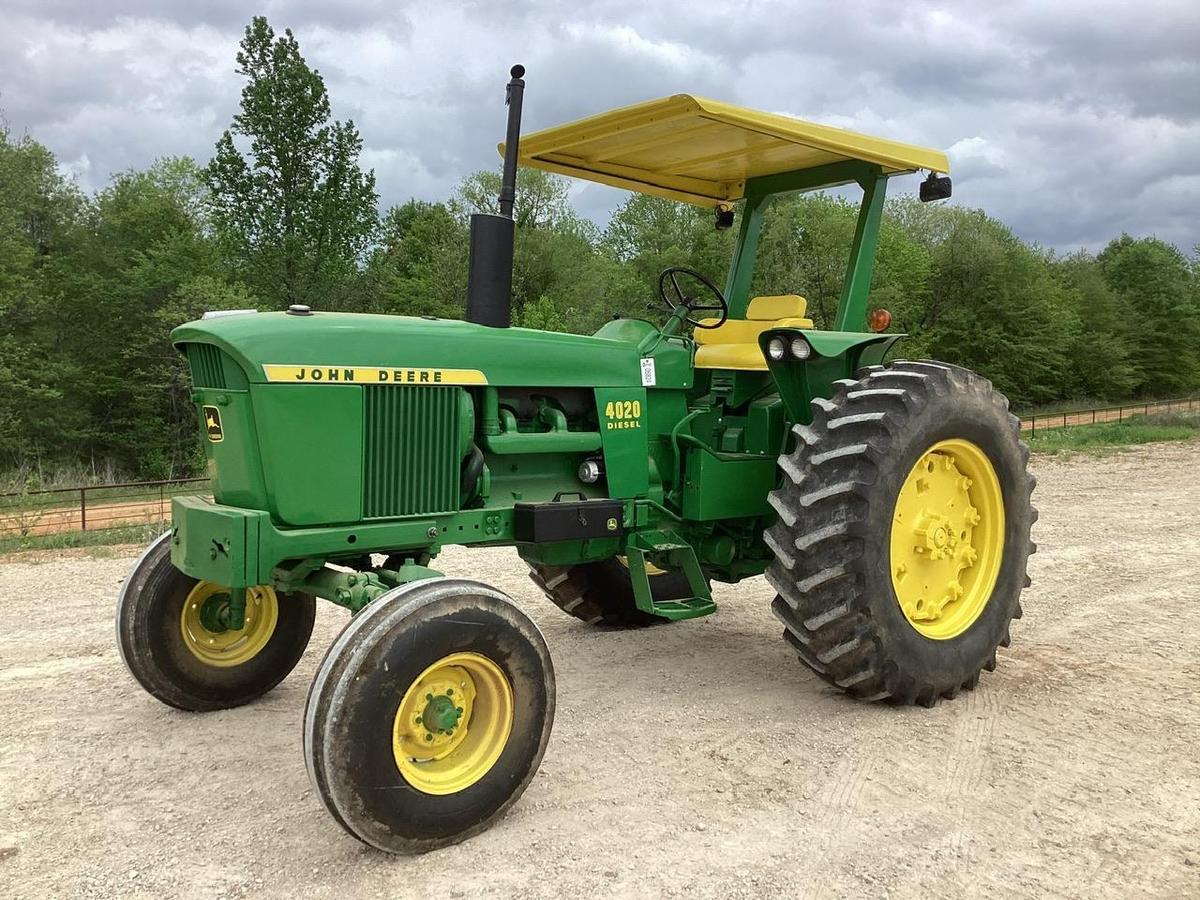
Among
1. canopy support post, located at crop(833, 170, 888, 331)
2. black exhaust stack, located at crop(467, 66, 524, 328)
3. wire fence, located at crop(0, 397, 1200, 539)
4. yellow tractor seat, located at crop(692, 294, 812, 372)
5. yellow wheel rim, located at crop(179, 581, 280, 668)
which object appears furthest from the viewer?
wire fence, located at crop(0, 397, 1200, 539)

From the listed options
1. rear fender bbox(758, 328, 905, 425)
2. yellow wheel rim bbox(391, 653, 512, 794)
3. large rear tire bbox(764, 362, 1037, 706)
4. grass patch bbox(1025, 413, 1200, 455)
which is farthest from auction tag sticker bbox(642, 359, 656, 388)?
grass patch bbox(1025, 413, 1200, 455)

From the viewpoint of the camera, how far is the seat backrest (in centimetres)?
544

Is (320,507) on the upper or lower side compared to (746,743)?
upper

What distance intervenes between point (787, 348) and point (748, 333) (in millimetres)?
695

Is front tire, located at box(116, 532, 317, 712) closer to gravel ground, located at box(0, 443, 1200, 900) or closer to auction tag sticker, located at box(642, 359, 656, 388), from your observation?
gravel ground, located at box(0, 443, 1200, 900)

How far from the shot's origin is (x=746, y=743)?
14.1 feet

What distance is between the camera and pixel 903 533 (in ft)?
15.7

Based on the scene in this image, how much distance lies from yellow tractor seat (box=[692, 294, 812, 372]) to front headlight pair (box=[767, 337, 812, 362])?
1.16ft

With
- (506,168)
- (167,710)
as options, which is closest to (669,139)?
(506,168)

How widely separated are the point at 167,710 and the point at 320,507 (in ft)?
5.75

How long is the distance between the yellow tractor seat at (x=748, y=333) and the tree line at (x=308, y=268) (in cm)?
1869

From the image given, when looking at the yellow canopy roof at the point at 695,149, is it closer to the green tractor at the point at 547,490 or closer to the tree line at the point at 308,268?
the green tractor at the point at 547,490

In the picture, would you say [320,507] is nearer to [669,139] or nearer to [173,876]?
[173,876]

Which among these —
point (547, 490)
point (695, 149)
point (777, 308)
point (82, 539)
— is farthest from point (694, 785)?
point (82, 539)
